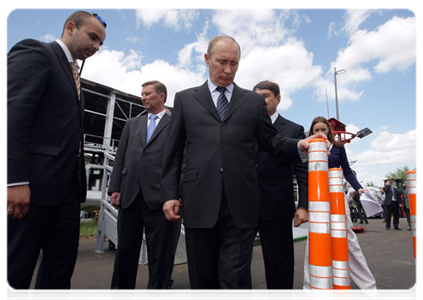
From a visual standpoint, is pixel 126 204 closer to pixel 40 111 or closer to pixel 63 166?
pixel 63 166

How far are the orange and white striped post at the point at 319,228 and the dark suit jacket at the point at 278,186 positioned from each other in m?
0.86

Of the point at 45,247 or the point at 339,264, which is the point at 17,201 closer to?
the point at 45,247

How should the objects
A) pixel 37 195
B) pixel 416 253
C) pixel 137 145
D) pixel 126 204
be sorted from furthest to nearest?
1. pixel 137 145
2. pixel 126 204
3. pixel 37 195
4. pixel 416 253

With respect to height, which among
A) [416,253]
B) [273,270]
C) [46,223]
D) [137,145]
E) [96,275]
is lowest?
[96,275]

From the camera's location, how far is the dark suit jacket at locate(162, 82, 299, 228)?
69.1 inches

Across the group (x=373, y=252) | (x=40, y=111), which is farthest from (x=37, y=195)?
(x=373, y=252)

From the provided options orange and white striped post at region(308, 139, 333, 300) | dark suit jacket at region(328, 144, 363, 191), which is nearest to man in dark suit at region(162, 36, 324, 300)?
orange and white striped post at region(308, 139, 333, 300)

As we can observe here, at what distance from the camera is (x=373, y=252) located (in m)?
6.27

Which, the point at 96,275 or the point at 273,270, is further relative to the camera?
the point at 96,275

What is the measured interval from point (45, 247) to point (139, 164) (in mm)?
1247

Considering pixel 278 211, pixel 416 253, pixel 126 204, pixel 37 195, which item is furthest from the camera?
pixel 126 204

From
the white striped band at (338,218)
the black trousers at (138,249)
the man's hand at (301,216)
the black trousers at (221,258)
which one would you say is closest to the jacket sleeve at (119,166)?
the black trousers at (138,249)

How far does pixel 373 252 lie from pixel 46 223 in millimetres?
6584

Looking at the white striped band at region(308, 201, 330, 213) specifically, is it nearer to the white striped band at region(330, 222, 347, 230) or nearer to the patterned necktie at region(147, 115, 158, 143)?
the white striped band at region(330, 222, 347, 230)
